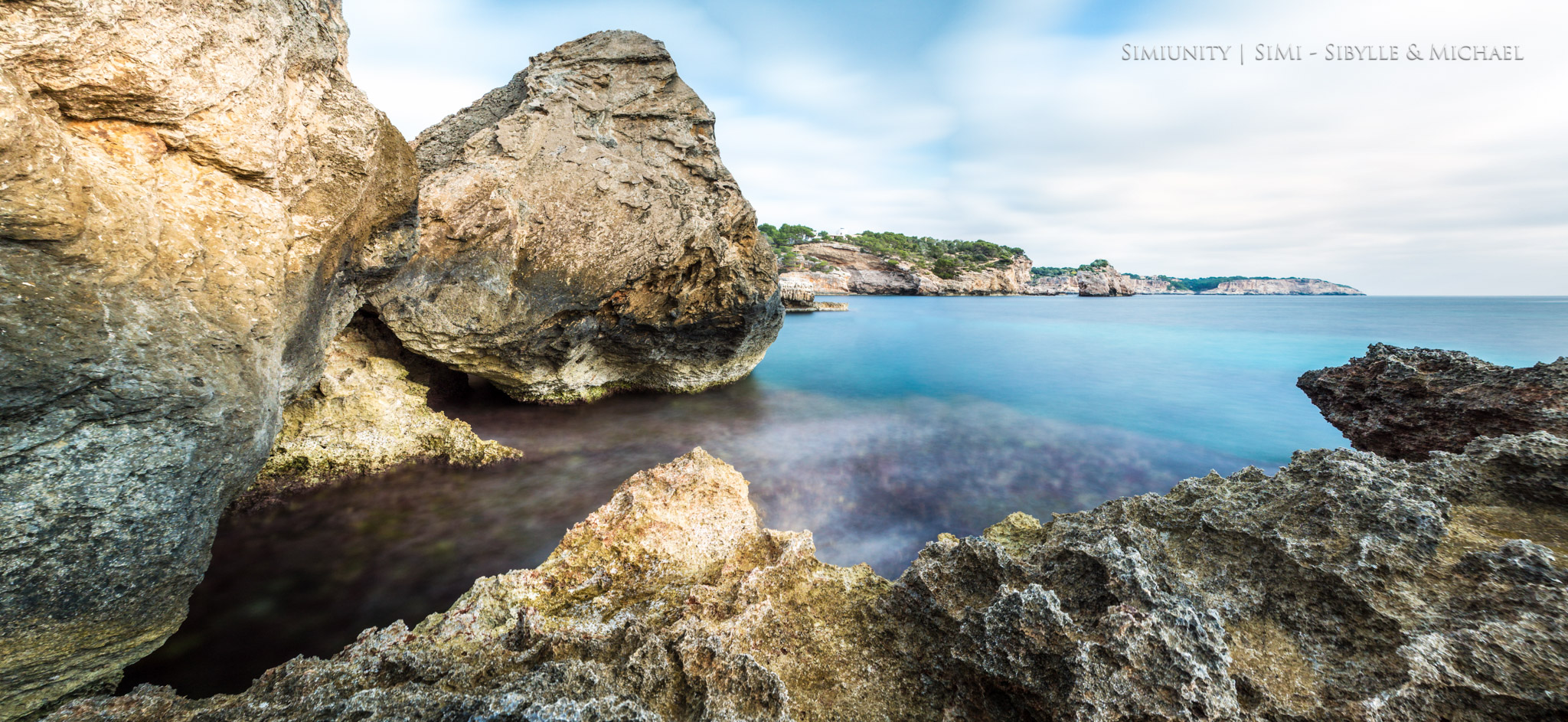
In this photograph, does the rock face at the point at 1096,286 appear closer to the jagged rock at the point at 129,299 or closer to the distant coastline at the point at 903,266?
the distant coastline at the point at 903,266

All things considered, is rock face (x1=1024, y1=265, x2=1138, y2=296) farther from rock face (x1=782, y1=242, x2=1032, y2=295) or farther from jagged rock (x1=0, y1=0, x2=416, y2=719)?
jagged rock (x1=0, y1=0, x2=416, y2=719)

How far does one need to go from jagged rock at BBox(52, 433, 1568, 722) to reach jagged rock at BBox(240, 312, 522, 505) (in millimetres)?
3761

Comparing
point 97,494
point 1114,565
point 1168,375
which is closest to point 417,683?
point 97,494

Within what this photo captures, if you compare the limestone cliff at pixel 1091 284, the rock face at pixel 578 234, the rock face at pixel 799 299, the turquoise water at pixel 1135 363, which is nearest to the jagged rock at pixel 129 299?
the rock face at pixel 578 234

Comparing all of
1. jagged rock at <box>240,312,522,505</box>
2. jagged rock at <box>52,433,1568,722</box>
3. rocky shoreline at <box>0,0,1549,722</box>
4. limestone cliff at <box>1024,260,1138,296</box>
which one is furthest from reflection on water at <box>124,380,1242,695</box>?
limestone cliff at <box>1024,260,1138,296</box>

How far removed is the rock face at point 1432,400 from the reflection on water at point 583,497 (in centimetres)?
212

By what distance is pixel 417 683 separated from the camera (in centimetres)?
194

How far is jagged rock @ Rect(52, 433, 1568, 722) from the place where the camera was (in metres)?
1.66

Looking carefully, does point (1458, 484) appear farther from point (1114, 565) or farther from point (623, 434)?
point (623, 434)

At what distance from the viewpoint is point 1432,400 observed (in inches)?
163

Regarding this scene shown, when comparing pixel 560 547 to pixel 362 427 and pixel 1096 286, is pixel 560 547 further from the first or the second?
pixel 1096 286

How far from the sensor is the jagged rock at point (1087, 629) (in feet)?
5.45

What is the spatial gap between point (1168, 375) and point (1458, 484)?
501 inches

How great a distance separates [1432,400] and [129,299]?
8.36m
